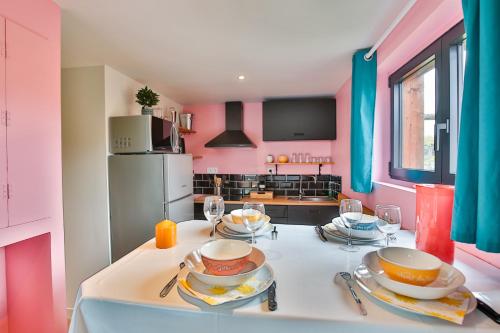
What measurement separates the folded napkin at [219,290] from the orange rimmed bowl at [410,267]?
1.09 feet

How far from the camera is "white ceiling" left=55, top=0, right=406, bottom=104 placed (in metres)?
1.34

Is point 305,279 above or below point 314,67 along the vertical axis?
below

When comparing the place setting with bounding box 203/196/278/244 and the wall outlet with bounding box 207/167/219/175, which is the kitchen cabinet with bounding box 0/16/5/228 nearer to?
the place setting with bounding box 203/196/278/244

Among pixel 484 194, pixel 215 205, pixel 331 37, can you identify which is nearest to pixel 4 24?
pixel 215 205

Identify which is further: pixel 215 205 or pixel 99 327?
pixel 215 205

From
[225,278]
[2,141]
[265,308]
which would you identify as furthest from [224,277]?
[2,141]

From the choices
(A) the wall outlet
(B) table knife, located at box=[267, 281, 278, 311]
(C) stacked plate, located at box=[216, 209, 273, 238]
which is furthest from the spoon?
(A) the wall outlet

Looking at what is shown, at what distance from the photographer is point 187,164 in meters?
2.75

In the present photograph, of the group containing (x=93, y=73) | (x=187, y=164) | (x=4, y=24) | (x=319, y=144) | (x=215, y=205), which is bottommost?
(x=215, y=205)

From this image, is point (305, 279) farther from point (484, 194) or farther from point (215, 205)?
point (484, 194)

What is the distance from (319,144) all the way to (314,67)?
4.92 ft

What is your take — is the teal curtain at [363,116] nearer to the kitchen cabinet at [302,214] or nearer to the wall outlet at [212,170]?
the kitchen cabinet at [302,214]

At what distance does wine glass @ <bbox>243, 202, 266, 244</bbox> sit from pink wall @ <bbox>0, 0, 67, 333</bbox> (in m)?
1.13

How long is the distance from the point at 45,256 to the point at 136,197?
0.95 metres
